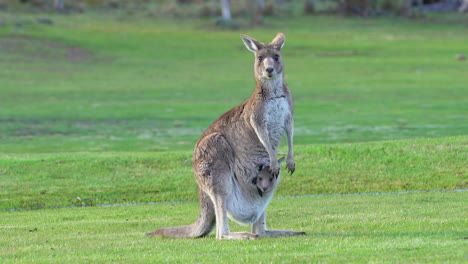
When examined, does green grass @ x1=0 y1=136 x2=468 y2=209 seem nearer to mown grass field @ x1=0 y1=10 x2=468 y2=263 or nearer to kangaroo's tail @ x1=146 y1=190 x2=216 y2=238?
mown grass field @ x1=0 y1=10 x2=468 y2=263

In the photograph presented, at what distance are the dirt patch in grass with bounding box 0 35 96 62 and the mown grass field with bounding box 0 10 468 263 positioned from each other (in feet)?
0.48

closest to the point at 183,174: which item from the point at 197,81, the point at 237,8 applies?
the point at 197,81

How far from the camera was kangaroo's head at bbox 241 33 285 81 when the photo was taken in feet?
29.0

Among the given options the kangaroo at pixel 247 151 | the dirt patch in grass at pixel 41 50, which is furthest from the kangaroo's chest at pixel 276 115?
the dirt patch in grass at pixel 41 50

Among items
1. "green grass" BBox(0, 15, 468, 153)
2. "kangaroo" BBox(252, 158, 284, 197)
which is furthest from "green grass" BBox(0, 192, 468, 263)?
"green grass" BBox(0, 15, 468, 153)

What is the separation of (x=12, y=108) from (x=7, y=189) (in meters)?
15.0

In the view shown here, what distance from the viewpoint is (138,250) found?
858cm

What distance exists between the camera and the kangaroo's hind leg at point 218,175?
8.96m

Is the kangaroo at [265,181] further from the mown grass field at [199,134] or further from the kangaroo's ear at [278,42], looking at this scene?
A: the kangaroo's ear at [278,42]

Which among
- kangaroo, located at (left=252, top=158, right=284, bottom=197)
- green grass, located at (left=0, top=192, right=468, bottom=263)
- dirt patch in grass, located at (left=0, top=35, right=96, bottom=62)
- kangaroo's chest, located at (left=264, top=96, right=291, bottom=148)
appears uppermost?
kangaroo's chest, located at (left=264, top=96, right=291, bottom=148)

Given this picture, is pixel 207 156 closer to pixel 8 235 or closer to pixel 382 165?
pixel 8 235

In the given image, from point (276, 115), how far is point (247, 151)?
50 cm

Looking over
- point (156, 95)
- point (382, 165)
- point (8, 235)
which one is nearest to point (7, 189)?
point (8, 235)

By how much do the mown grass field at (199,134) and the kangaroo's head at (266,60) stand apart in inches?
66.4
